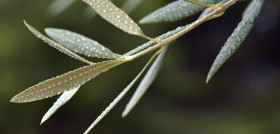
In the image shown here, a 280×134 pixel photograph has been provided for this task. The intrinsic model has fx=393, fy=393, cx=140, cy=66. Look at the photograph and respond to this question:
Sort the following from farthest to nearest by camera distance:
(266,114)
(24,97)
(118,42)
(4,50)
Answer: (266,114), (118,42), (4,50), (24,97)

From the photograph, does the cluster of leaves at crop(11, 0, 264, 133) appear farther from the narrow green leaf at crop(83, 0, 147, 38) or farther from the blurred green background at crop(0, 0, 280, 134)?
the blurred green background at crop(0, 0, 280, 134)

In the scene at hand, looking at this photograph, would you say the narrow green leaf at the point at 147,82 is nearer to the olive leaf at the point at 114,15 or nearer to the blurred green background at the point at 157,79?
the olive leaf at the point at 114,15

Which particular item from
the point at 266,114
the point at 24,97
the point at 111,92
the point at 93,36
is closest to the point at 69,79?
the point at 24,97

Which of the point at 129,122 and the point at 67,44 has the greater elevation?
the point at 67,44

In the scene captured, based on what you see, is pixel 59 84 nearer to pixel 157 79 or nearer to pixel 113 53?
pixel 113 53

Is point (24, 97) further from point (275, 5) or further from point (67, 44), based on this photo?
point (275, 5)

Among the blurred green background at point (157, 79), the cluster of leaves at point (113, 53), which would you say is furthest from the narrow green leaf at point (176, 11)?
the blurred green background at point (157, 79)

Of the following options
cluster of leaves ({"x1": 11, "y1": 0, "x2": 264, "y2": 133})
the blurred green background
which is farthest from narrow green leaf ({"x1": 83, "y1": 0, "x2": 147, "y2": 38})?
the blurred green background
